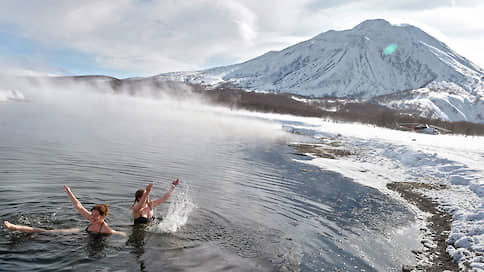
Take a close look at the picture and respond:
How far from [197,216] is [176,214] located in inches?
29.9

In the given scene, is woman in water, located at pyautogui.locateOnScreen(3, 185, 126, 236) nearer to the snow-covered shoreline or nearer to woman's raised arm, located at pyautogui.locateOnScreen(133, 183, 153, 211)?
woman's raised arm, located at pyautogui.locateOnScreen(133, 183, 153, 211)

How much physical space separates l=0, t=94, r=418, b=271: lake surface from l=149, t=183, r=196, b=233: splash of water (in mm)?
45

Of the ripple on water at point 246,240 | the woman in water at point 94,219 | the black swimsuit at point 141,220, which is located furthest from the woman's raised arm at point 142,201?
the ripple on water at point 246,240

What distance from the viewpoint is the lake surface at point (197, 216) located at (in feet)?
26.1

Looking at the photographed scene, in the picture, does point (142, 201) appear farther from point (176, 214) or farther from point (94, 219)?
point (176, 214)

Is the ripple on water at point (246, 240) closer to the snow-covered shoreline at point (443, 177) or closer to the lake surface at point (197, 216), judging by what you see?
the lake surface at point (197, 216)

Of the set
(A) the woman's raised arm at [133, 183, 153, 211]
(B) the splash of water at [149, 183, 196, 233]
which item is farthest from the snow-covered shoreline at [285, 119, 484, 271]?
(A) the woman's raised arm at [133, 183, 153, 211]

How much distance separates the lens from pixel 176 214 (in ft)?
35.7

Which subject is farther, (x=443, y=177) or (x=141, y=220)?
(x=443, y=177)

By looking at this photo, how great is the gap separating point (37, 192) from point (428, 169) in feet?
76.3

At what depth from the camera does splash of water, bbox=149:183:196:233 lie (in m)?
9.76

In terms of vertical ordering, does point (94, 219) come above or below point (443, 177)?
above

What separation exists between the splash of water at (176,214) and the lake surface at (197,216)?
45 millimetres

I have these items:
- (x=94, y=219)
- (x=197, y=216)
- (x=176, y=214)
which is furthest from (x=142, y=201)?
(x=197, y=216)
